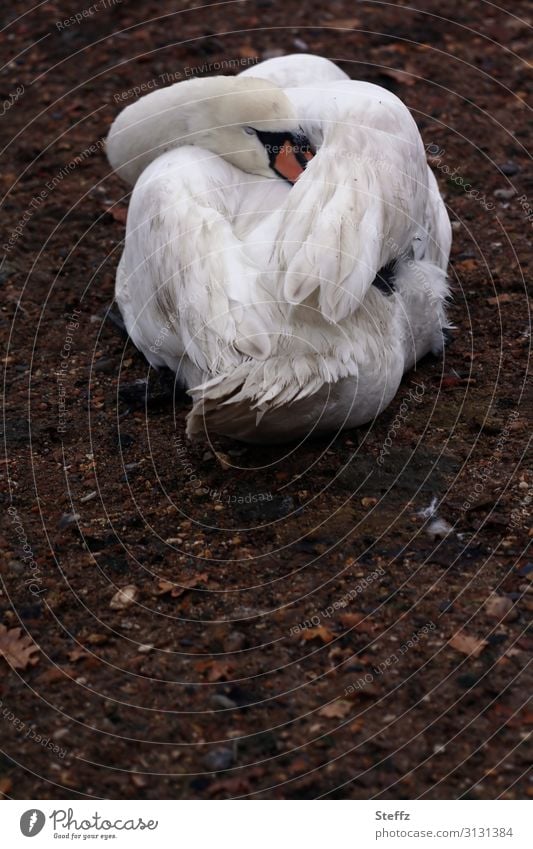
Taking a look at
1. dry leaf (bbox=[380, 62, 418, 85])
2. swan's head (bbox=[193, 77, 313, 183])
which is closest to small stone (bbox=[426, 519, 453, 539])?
swan's head (bbox=[193, 77, 313, 183])

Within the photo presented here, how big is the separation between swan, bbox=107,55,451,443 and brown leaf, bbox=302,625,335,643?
98 cm

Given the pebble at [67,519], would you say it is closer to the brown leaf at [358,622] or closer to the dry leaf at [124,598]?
the dry leaf at [124,598]

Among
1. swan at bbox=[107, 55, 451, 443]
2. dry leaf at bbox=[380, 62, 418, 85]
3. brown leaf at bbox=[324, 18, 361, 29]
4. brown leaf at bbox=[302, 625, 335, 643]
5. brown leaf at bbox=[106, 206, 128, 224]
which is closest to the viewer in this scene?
brown leaf at bbox=[302, 625, 335, 643]

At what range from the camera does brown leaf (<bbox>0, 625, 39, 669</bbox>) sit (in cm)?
475

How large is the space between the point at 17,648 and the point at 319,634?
126cm

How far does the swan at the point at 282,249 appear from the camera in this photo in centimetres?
494

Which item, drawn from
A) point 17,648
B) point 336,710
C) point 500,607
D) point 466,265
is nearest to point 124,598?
point 17,648

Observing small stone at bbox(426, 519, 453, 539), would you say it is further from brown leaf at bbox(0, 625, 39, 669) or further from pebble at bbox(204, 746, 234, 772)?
brown leaf at bbox(0, 625, 39, 669)

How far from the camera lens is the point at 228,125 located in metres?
6.06

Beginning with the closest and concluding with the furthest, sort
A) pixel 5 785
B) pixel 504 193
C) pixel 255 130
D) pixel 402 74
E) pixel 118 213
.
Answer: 1. pixel 5 785
2. pixel 255 130
3. pixel 504 193
4. pixel 118 213
5. pixel 402 74

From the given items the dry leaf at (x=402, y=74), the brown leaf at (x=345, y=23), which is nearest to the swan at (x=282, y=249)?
the dry leaf at (x=402, y=74)

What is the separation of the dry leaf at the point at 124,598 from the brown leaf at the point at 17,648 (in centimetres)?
39

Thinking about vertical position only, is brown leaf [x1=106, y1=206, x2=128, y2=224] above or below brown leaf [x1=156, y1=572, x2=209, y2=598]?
above

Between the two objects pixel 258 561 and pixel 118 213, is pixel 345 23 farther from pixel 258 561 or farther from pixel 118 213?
pixel 258 561
